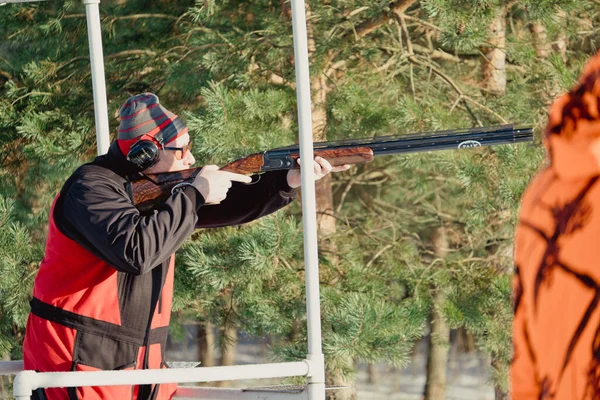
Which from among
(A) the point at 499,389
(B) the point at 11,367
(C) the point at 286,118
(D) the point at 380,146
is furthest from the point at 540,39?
(B) the point at 11,367

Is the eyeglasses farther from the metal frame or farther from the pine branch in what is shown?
the pine branch

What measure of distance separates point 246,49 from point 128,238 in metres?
3.10

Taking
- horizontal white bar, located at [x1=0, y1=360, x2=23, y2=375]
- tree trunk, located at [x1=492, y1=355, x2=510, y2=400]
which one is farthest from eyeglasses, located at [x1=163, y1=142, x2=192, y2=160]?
tree trunk, located at [x1=492, y1=355, x2=510, y2=400]

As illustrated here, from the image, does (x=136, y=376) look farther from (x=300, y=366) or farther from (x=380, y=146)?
(x=380, y=146)

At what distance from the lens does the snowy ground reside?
13.7 meters

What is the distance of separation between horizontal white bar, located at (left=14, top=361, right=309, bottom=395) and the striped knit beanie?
0.72 meters

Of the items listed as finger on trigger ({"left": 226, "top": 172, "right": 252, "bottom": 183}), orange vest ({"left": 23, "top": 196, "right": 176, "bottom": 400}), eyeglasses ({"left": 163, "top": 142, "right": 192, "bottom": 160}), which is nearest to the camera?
orange vest ({"left": 23, "top": 196, "right": 176, "bottom": 400})

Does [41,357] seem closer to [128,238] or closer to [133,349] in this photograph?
[133,349]

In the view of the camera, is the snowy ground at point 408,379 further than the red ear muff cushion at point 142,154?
Yes

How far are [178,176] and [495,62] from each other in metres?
3.82

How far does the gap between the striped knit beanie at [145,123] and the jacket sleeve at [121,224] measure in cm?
20

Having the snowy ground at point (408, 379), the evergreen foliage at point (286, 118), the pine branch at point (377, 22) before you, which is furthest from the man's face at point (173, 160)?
the snowy ground at point (408, 379)

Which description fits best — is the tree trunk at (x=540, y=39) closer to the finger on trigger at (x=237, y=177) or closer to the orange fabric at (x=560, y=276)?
the finger on trigger at (x=237, y=177)

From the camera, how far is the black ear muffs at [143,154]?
2582 millimetres
